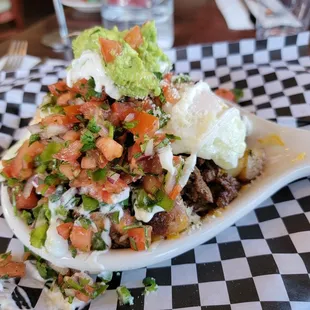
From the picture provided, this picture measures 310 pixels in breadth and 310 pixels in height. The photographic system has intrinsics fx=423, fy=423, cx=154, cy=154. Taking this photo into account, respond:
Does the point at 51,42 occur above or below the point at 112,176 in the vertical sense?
below

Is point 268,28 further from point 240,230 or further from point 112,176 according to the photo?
point 112,176

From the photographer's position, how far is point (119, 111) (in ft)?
4.83

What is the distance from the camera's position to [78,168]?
141cm

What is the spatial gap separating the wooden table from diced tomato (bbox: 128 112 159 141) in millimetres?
1512

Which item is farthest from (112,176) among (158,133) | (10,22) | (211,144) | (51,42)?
(10,22)

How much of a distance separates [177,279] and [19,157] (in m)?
0.74

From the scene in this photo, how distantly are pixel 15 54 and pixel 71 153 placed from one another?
1471 mm

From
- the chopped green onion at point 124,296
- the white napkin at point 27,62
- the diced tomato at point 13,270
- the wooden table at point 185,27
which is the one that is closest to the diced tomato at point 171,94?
the chopped green onion at point 124,296

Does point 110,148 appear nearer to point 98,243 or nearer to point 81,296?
point 98,243

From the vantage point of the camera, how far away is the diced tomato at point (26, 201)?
1.54m

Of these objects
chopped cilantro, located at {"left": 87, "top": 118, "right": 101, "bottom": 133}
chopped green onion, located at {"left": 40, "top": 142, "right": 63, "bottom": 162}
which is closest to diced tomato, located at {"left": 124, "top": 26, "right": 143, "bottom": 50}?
chopped cilantro, located at {"left": 87, "top": 118, "right": 101, "bottom": 133}

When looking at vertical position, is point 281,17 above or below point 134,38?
below

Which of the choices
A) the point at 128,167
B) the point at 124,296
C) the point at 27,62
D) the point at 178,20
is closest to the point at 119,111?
the point at 128,167

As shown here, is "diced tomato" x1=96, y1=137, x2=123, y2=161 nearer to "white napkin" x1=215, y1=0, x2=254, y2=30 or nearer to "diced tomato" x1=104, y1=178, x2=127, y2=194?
"diced tomato" x1=104, y1=178, x2=127, y2=194
